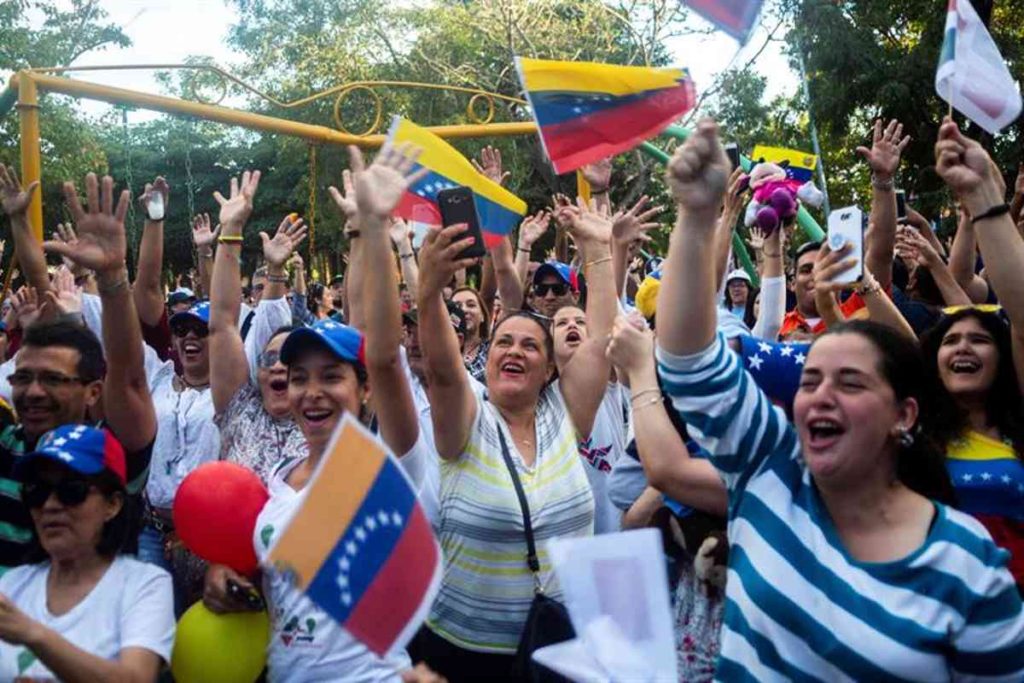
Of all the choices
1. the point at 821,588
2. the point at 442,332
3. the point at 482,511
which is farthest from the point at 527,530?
the point at 821,588

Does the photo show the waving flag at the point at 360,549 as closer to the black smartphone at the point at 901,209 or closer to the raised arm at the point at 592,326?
the raised arm at the point at 592,326

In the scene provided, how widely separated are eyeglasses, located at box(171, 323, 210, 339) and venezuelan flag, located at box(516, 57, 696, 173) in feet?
7.69

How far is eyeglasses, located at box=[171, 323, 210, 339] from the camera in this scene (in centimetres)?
473

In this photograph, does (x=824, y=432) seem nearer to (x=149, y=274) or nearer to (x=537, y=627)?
(x=537, y=627)

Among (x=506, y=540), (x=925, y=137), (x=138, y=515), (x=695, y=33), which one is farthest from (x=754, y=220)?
(x=695, y=33)

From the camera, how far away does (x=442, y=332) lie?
2.99 meters

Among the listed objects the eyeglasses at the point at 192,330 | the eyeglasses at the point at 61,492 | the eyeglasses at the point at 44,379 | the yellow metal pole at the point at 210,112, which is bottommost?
the eyeglasses at the point at 61,492

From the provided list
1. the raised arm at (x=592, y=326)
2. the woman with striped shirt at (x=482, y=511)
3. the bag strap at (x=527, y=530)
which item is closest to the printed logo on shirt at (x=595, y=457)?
the raised arm at (x=592, y=326)

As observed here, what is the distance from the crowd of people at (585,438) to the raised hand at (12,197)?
0.01 meters

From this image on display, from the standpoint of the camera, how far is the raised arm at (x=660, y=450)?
2.51 metres

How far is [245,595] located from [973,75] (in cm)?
302

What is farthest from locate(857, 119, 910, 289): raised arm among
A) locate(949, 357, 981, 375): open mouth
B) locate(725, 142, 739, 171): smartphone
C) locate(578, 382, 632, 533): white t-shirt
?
locate(578, 382, 632, 533): white t-shirt

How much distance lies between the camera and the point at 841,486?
222cm

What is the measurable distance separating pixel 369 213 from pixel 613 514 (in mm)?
1787
